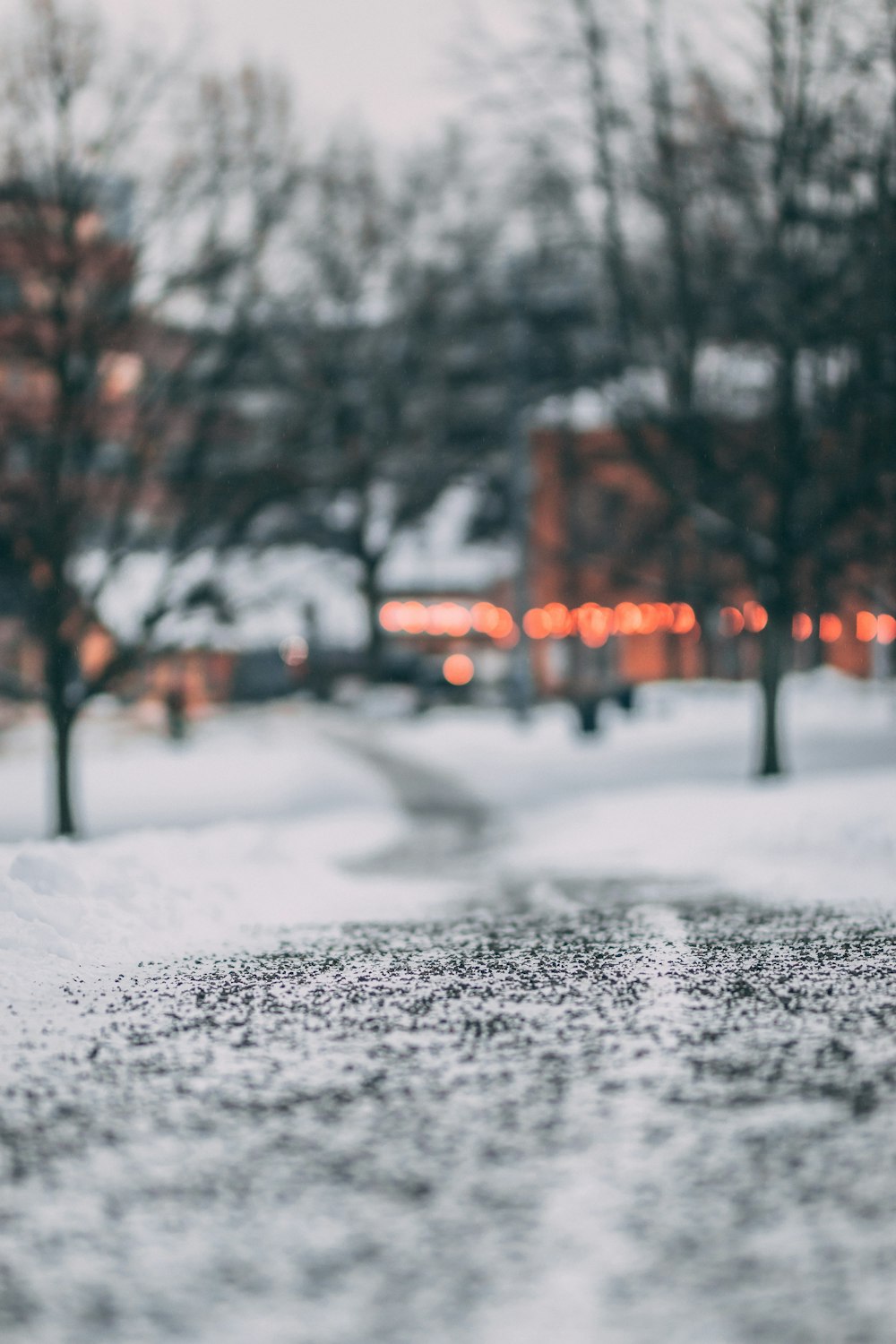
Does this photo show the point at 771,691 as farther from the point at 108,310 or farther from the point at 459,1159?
the point at 459,1159

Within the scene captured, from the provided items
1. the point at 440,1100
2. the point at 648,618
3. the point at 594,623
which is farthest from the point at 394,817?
the point at 648,618

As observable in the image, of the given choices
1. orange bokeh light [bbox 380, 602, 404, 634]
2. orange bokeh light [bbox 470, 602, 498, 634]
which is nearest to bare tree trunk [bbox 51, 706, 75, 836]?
orange bokeh light [bbox 470, 602, 498, 634]

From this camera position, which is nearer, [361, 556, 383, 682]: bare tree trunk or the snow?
the snow

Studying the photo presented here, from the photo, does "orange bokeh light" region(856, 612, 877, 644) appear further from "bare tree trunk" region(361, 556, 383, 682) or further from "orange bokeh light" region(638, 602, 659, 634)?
"bare tree trunk" region(361, 556, 383, 682)

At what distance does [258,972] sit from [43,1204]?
12.4 ft

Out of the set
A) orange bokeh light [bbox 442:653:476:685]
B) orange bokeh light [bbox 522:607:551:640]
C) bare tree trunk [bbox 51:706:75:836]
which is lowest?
orange bokeh light [bbox 442:653:476:685]

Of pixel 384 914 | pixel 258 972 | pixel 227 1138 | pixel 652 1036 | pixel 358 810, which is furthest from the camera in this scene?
pixel 358 810

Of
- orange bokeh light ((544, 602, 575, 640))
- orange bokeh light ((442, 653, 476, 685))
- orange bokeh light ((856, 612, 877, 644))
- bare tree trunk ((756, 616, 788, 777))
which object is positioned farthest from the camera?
orange bokeh light ((442, 653, 476, 685))

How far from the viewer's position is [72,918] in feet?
30.5

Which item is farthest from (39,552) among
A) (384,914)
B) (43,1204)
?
(43,1204)

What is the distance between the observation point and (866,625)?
47.9 m

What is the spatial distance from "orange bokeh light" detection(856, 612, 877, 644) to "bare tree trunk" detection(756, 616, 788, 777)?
25.5 m

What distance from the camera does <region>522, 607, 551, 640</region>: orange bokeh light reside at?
51.5 meters

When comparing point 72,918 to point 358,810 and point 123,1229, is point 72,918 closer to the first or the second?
point 123,1229
